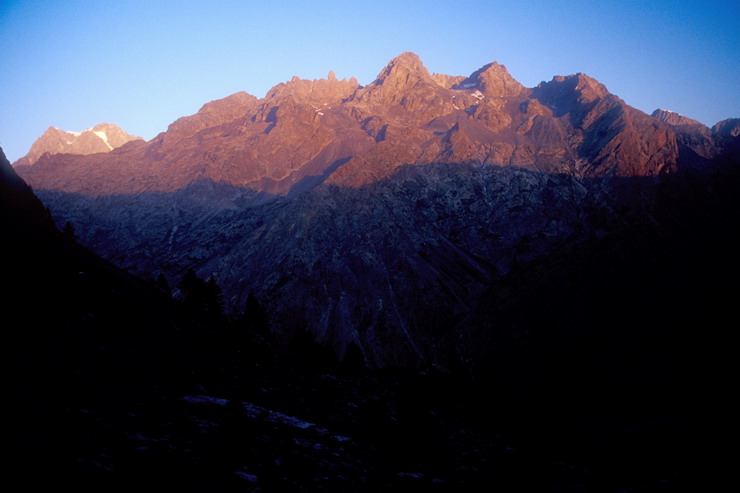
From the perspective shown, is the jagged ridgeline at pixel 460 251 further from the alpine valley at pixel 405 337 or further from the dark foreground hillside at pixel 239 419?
the dark foreground hillside at pixel 239 419

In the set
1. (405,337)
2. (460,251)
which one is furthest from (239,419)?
(460,251)

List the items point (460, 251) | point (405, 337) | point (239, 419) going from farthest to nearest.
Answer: point (460, 251), point (405, 337), point (239, 419)

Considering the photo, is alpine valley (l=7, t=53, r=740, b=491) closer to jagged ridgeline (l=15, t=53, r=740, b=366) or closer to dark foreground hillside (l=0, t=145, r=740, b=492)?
dark foreground hillside (l=0, t=145, r=740, b=492)

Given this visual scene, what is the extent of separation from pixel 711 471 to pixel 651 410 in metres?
30.8

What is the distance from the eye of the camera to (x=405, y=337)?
12875 cm

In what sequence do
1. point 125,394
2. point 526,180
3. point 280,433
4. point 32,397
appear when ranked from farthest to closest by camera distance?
point 526,180 < point 280,433 < point 125,394 < point 32,397

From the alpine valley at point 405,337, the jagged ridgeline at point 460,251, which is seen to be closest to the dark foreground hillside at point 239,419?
the alpine valley at point 405,337

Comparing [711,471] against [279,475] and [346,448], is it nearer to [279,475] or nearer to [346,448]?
→ [346,448]

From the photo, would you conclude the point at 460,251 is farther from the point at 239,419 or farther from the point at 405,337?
the point at 239,419

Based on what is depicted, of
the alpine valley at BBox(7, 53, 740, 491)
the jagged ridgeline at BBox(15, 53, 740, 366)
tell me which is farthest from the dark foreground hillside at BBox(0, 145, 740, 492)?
the jagged ridgeline at BBox(15, 53, 740, 366)

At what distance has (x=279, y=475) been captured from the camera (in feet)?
28.2

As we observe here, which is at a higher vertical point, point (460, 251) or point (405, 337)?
point (460, 251)

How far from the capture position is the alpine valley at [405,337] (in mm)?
9656

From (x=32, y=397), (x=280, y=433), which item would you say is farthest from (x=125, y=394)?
(x=280, y=433)
